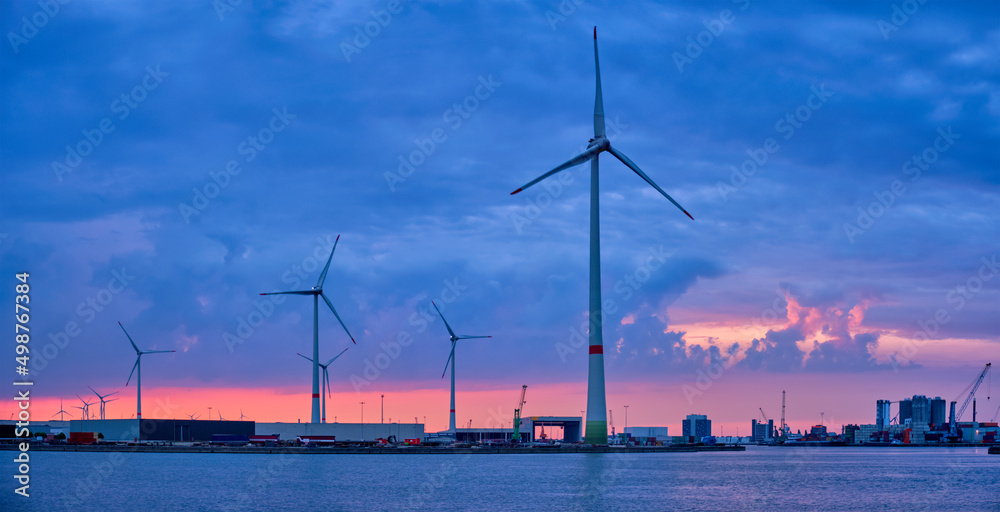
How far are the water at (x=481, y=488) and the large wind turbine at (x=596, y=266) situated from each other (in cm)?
1038

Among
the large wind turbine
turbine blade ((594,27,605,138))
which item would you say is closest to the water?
the large wind turbine

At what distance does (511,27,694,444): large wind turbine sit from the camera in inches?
6683

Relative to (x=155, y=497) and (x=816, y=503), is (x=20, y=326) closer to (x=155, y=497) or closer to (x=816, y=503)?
(x=155, y=497)

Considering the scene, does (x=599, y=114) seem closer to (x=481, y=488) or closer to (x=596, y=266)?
(x=596, y=266)

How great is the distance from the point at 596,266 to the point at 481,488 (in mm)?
55470

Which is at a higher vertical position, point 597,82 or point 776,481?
point 597,82

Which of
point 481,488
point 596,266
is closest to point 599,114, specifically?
point 596,266

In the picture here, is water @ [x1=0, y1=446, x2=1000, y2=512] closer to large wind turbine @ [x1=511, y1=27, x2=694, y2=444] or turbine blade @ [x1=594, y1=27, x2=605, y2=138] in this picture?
large wind turbine @ [x1=511, y1=27, x2=694, y2=444]

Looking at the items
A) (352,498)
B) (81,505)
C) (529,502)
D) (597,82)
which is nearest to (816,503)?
(529,502)

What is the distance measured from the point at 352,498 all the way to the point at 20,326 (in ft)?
194

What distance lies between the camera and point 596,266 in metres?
170

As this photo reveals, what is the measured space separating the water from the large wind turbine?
34.0 ft

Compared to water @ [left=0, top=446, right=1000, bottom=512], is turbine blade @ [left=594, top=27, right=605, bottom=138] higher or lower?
higher

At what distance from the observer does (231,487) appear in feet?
423
